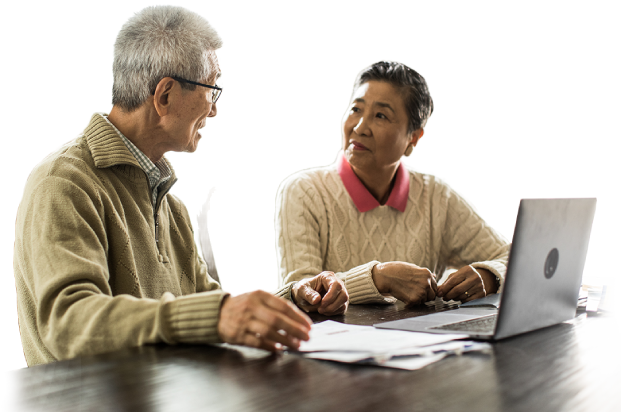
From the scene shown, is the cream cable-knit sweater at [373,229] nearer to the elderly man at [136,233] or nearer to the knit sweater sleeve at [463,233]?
the knit sweater sleeve at [463,233]

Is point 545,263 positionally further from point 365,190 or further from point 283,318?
point 365,190

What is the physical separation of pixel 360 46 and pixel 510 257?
2.33 meters

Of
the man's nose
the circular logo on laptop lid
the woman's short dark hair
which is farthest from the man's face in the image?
the circular logo on laptop lid

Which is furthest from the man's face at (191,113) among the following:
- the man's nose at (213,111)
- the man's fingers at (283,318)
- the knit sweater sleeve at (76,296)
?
the man's fingers at (283,318)

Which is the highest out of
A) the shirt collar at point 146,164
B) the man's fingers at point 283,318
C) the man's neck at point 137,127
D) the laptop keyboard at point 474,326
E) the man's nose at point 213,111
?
the man's nose at point 213,111

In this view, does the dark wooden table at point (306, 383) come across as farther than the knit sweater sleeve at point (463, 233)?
No

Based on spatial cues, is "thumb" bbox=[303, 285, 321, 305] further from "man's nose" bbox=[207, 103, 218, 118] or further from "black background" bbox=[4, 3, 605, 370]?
"black background" bbox=[4, 3, 605, 370]

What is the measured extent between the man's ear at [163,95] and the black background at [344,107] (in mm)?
1201

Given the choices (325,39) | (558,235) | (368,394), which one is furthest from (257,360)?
(325,39)

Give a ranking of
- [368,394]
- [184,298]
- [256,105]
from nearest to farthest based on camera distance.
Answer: [368,394], [184,298], [256,105]

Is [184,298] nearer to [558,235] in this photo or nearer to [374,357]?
[374,357]

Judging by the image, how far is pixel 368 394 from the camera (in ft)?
2.23

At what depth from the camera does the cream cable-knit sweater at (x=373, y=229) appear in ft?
6.49

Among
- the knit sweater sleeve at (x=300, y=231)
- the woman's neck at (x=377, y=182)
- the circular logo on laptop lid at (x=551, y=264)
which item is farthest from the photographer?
the woman's neck at (x=377, y=182)
